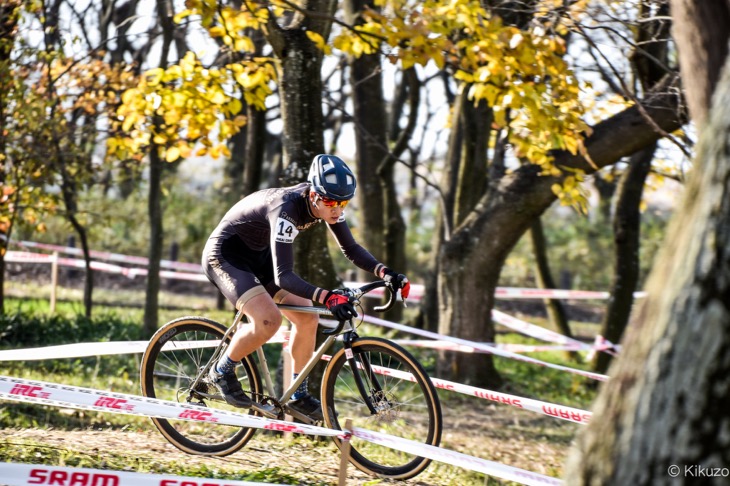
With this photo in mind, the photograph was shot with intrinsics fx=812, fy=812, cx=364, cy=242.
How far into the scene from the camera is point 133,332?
11219 mm

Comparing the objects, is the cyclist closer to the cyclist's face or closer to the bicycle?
the cyclist's face

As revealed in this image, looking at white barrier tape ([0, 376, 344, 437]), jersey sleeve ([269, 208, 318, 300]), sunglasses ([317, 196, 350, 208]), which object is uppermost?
sunglasses ([317, 196, 350, 208])

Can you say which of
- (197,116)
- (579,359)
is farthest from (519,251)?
(197,116)

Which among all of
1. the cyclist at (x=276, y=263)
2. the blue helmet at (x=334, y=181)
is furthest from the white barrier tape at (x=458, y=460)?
the blue helmet at (x=334, y=181)

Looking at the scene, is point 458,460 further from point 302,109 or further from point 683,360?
point 302,109

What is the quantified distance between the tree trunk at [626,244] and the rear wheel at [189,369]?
724 cm

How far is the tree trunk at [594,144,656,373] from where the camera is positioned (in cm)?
1137

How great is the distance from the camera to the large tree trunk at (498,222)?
348 inches

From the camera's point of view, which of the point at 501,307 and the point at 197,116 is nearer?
the point at 197,116

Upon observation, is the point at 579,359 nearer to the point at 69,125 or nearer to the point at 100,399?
the point at 69,125

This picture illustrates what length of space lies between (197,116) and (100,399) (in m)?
4.13

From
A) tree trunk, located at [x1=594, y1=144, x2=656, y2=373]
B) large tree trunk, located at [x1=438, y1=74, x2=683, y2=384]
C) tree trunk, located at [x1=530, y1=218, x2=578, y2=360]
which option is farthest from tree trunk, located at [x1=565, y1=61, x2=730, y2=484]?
tree trunk, located at [x1=530, y1=218, x2=578, y2=360]

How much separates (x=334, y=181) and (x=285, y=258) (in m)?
0.56

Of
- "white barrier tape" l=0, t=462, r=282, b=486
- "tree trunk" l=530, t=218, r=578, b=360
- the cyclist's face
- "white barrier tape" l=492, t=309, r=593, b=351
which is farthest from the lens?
"tree trunk" l=530, t=218, r=578, b=360
